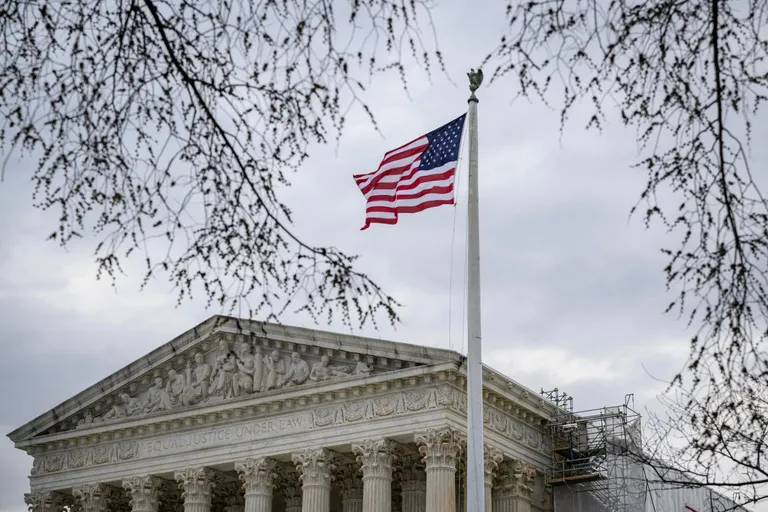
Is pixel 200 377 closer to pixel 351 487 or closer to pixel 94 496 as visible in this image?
pixel 94 496

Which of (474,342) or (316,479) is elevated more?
(474,342)

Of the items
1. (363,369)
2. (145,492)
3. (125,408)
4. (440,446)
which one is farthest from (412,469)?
(125,408)

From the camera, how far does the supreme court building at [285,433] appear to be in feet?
124

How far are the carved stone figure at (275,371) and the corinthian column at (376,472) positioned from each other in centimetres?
421

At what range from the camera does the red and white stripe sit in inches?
1147

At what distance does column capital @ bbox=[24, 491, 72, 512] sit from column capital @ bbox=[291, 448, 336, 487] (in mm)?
12997

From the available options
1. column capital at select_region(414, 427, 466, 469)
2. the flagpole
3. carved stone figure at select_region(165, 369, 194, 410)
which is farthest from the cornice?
the flagpole

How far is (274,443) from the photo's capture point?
1596 inches

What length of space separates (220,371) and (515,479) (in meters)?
11.4

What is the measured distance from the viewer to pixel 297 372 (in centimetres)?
4053

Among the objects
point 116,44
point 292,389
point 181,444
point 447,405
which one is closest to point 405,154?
point 447,405

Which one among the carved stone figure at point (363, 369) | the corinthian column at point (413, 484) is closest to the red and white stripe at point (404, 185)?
the carved stone figure at point (363, 369)

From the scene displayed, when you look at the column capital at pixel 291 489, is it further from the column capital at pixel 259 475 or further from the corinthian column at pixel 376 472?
the corinthian column at pixel 376 472

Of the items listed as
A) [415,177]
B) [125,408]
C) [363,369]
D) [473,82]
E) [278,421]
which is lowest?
[278,421]
